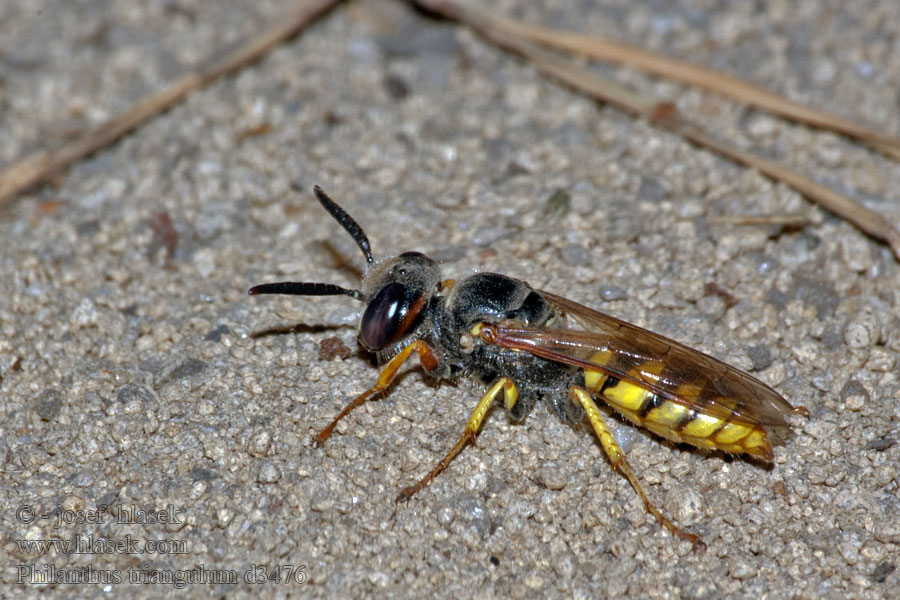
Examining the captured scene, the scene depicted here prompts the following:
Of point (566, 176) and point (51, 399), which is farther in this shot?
point (566, 176)

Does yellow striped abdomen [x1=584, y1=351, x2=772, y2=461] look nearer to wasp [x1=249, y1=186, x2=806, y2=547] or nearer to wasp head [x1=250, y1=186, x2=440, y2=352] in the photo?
wasp [x1=249, y1=186, x2=806, y2=547]

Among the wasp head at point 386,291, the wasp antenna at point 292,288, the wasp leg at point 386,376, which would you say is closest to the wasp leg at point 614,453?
the wasp leg at point 386,376

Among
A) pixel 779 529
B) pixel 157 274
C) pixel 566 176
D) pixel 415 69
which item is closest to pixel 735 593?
pixel 779 529

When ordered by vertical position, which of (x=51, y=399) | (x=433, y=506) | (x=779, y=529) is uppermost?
(x=779, y=529)

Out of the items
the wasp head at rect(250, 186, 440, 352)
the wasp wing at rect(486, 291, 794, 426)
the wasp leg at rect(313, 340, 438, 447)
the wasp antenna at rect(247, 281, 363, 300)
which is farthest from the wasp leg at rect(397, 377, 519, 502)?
the wasp antenna at rect(247, 281, 363, 300)

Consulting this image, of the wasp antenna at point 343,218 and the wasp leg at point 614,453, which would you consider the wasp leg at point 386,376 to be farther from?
the wasp leg at point 614,453

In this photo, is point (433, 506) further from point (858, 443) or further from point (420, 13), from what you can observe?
point (420, 13)

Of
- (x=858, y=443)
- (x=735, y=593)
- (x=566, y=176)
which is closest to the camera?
(x=735, y=593)
